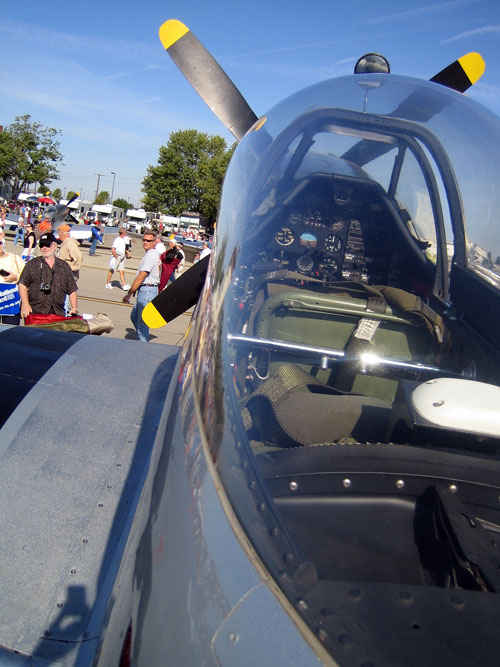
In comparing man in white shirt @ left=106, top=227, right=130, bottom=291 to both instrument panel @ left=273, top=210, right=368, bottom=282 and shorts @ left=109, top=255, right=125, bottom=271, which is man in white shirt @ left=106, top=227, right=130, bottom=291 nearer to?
shorts @ left=109, top=255, right=125, bottom=271

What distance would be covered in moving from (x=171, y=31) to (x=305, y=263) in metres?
2.04

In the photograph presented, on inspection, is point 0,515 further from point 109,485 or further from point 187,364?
point 187,364

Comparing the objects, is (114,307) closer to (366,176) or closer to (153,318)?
(153,318)

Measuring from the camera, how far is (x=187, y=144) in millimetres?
76312

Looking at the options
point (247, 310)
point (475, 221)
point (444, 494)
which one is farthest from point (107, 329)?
point (444, 494)

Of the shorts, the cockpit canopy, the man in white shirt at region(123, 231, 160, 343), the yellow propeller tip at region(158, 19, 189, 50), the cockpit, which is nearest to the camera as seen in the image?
the cockpit

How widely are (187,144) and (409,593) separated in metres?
81.0

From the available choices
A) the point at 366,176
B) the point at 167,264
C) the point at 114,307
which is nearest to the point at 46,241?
the point at 167,264

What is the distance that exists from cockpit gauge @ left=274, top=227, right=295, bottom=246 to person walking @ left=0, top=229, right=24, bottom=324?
4858 mm

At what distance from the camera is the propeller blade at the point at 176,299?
2785 millimetres

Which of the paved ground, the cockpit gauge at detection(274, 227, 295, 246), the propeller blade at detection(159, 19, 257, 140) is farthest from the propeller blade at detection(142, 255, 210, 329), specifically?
the paved ground

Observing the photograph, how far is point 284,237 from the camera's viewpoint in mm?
2150

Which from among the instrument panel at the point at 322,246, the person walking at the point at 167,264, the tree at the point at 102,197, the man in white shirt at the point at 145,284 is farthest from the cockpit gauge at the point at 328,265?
the tree at the point at 102,197

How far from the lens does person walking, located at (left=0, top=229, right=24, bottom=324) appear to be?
20.0ft
